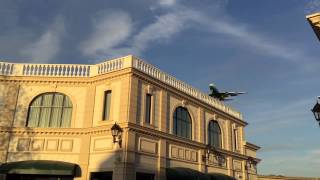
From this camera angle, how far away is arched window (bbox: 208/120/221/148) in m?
30.8

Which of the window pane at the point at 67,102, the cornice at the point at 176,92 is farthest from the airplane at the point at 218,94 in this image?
the window pane at the point at 67,102

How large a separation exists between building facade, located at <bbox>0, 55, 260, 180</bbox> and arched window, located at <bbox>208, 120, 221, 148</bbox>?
440cm

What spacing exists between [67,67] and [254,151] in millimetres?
21883

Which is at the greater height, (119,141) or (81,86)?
(81,86)

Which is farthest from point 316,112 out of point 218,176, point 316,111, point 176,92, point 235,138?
point 235,138

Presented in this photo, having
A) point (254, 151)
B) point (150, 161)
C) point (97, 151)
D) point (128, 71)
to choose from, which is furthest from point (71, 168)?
point (254, 151)

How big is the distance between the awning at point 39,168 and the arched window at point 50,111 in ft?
8.51

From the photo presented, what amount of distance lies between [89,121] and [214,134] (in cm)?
1222

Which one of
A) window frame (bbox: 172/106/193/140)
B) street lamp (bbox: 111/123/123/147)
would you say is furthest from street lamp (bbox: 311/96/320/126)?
window frame (bbox: 172/106/193/140)

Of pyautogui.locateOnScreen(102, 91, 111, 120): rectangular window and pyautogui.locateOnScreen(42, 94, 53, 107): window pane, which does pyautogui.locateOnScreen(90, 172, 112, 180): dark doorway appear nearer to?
pyautogui.locateOnScreen(102, 91, 111, 120): rectangular window

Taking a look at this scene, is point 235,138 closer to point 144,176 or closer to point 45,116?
point 144,176

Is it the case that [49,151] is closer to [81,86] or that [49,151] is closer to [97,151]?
[97,151]

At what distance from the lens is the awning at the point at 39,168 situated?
21.2 meters

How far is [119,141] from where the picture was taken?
70.9 ft
